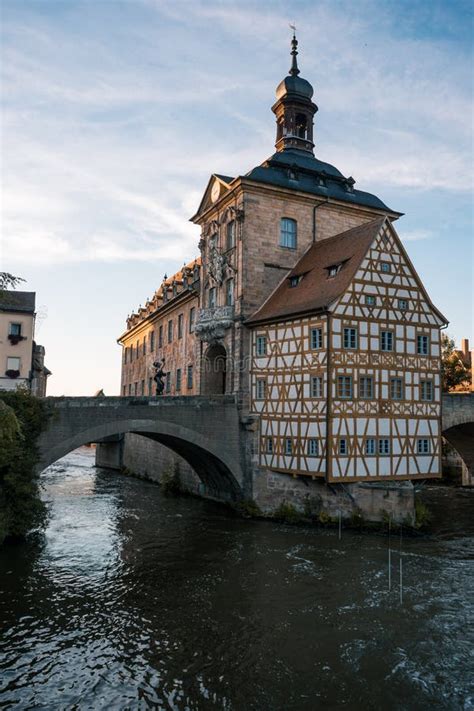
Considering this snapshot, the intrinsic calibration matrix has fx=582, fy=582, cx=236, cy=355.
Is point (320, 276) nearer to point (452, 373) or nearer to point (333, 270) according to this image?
point (333, 270)

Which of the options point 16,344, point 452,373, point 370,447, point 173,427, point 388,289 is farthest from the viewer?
point 452,373

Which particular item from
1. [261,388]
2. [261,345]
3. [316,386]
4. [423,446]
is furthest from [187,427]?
A: [423,446]

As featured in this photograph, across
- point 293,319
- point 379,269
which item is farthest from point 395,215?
point 293,319

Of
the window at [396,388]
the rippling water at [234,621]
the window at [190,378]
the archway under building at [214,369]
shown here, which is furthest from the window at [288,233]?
the rippling water at [234,621]

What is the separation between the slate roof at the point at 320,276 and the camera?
23.0 metres

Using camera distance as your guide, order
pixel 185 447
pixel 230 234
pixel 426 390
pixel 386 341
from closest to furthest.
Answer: pixel 386 341
pixel 426 390
pixel 185 447
pixel 230 234

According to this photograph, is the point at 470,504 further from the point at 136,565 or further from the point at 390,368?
the point at 136,565

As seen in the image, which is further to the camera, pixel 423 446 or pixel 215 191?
pixel 215 191

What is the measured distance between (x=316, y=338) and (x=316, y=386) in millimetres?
1886

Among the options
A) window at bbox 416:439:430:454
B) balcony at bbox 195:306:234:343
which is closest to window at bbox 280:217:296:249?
balcony at bbox 195:306:234:343

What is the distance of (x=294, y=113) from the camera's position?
107 ft

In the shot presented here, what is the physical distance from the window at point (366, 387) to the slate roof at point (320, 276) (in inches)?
128

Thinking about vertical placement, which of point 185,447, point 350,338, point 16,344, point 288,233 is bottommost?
point 185,447

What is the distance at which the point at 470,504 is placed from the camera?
30188 mm
